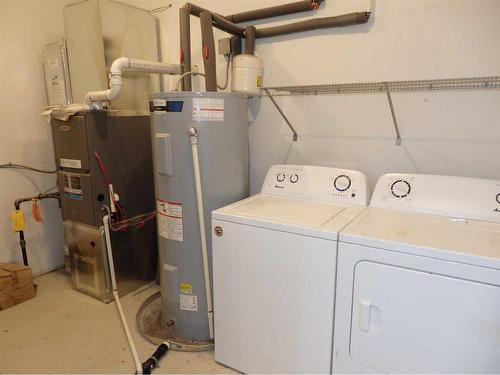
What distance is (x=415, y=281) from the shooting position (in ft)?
4.04

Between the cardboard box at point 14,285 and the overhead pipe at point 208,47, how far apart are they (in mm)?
1878

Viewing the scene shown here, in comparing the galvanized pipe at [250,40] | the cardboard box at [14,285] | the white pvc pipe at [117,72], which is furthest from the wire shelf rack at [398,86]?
the cardboard box at [14,285]

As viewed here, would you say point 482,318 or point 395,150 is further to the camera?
point 395,150

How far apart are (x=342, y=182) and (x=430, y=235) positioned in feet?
1.96

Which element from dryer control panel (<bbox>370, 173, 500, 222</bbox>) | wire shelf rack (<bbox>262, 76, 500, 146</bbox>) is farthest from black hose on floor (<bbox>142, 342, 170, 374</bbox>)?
wire shelf rack (<bbox>262, 76, 500, 146</bbox>)

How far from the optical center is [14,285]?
7.84ft

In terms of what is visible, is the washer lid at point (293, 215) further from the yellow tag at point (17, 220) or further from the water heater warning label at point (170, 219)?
the yellow tag at point (17, 220)

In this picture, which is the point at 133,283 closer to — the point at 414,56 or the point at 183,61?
the point at 183,61

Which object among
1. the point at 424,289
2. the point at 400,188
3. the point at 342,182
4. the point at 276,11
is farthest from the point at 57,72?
the point at 424,289

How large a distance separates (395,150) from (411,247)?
0.84 metres

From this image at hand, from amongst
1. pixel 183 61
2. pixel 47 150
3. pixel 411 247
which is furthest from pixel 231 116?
pixel 47 150

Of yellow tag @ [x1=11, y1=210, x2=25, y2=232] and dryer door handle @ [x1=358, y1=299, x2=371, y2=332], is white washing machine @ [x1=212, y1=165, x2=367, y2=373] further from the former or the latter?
yellow tag @ [x1=11, y1=210, x2=25, y2=232]

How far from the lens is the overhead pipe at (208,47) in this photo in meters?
1.97

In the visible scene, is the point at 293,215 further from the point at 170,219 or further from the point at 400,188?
the point at 170,219
